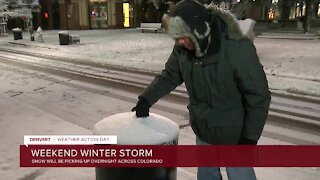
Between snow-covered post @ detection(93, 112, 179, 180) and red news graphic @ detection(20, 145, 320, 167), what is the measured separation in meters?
0.05

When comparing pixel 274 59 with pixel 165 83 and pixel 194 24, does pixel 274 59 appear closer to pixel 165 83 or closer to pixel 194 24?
pixel 165 83

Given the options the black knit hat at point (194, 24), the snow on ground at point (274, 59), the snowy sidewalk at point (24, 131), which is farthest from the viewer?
the snow on ground at point (274, 59)

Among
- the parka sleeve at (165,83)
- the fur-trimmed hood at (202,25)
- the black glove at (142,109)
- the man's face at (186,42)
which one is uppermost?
the fur-trimmed hood at (202,25)

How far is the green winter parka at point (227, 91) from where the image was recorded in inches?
93.6

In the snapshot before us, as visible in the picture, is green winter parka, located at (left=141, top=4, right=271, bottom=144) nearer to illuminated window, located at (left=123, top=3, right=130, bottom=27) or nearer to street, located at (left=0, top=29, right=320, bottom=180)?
street, located at (left=0, top=29, right=320, bottom=180)

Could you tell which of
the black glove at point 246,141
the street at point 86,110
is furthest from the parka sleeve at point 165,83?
the street at point 86,110

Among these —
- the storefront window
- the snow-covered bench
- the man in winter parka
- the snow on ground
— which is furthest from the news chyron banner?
the storefront window

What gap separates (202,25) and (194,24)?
0.17 feet

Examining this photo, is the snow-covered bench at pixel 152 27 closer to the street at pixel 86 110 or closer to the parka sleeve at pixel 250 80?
the street at pixel 86 110

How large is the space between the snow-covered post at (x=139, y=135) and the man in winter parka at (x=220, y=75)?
258 millimetres

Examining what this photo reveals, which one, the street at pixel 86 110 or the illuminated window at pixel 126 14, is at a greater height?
the illuminated window at pixel 126 14

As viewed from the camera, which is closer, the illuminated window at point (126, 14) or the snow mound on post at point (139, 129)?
the snow mound on post at point (139, 129)

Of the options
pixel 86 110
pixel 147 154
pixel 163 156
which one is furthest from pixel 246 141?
pixel 86 110

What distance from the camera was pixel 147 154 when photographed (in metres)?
2.67
